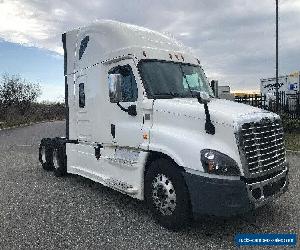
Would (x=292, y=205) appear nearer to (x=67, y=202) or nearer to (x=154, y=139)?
(x=154, y=139)

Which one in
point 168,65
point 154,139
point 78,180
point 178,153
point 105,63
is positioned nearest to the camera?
point 178,153

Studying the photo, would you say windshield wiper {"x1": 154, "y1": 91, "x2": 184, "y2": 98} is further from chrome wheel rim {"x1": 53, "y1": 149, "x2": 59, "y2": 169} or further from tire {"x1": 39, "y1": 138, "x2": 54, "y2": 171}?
tire {"x1": 39, "y1": 138, "x2": 54, "y2": 171}

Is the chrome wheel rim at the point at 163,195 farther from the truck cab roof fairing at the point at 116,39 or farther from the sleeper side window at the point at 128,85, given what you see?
the truck cab roof fairing at the point at 116,39

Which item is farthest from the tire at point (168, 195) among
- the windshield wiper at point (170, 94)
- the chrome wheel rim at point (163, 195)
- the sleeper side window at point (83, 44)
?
the sleeper side window at point (83, 44)

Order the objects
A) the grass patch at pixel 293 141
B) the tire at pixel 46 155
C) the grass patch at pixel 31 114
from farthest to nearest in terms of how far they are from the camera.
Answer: the grass patch at pixel 31 114 < the grass patch at pixel 293 141 < the tire at pixel 46 155

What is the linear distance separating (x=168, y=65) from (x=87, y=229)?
10.6 ft

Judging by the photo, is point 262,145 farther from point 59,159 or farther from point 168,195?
point 59,159

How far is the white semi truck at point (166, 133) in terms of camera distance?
5453 millimetres

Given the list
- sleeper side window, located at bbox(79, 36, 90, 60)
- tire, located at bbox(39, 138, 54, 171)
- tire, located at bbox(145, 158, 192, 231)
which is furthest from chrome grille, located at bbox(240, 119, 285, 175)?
tire, located at bbox(39, 138, 54, 171)

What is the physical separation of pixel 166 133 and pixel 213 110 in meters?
0.84

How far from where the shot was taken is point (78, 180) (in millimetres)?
9883

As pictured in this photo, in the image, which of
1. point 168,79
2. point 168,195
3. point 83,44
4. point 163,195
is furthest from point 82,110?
point 168,195

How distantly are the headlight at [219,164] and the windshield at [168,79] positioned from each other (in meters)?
1.55

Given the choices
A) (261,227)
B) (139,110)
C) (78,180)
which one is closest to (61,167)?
(78,180)
